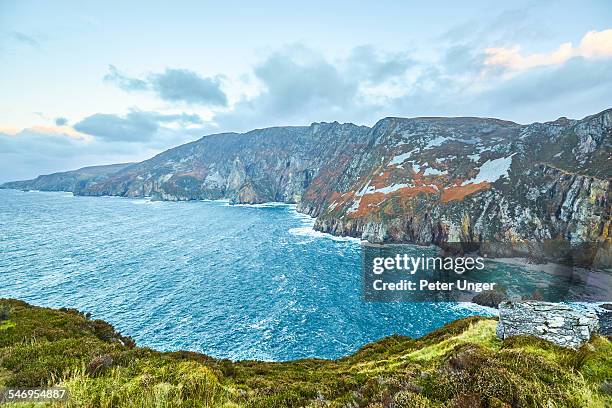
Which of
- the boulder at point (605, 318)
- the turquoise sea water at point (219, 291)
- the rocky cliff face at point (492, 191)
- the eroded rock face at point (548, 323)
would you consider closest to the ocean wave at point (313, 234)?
the turquoise sea water at point (219, 291)

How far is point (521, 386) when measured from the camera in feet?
27.4

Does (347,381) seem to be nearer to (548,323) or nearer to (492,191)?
(548,323)

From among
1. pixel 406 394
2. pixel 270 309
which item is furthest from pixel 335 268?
pixel 406 394

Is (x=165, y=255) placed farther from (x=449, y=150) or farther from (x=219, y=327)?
(x=449, y=150)

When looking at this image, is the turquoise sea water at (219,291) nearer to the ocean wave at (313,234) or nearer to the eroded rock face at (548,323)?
the ocean wave at (313,234)

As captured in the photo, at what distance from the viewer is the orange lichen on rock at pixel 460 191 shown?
108 metres

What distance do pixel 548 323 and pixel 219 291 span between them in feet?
180

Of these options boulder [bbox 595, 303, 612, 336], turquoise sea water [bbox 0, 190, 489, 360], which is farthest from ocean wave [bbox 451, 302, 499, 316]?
boulder [bbox 595, 303, 612, 336]

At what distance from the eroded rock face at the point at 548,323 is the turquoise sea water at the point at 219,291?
26.6 metres

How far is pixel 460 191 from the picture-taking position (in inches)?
4402

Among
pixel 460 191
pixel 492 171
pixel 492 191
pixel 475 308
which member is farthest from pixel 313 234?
pixel 492 171

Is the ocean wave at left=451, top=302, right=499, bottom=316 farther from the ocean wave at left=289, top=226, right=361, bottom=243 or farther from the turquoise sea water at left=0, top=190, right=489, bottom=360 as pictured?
the ocean wave at left=289, top=226, right=361, bottom=243

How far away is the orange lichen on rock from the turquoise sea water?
3756cm

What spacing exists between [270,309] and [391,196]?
8292 centimetres
